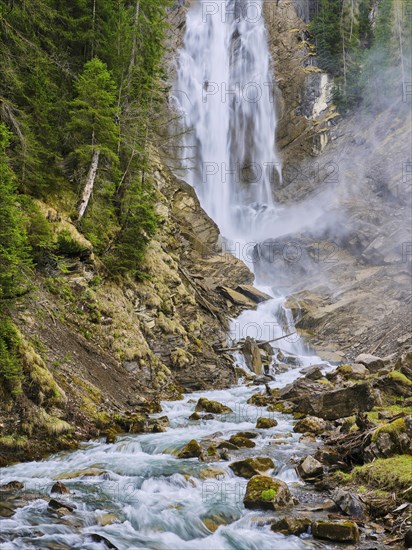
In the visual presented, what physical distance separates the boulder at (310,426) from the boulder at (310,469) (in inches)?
104

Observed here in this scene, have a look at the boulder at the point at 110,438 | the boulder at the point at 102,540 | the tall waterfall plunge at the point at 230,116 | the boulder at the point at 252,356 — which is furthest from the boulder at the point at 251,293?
the boulder at the point at 102,540

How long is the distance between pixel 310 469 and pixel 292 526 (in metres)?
2.11

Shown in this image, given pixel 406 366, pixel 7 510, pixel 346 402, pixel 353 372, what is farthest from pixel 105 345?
pixel 353 372

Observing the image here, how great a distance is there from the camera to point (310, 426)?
11.4 meters

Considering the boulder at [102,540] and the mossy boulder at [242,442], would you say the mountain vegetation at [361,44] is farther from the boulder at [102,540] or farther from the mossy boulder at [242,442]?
the boulder at [102,540]

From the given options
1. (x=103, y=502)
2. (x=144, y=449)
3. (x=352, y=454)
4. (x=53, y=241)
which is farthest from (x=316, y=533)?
(x=53, y=241)

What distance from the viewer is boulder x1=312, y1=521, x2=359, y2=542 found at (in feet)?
19.7

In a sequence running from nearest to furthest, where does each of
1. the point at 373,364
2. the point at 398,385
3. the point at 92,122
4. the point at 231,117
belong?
the point at 398,385 < the point at 92,122 < the point at 373,364 < the point at 231,117

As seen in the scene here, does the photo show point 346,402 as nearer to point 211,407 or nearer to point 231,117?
point 211,407

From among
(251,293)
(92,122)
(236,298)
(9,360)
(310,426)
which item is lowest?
(310,426)

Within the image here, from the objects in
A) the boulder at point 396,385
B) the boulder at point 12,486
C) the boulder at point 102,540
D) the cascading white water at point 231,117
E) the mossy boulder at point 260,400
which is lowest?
the boulder at point 102,540

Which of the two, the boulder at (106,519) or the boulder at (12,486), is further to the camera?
the boulder at (12,486)

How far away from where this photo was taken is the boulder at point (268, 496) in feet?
23.6

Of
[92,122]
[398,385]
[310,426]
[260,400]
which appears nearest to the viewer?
[310,426]
